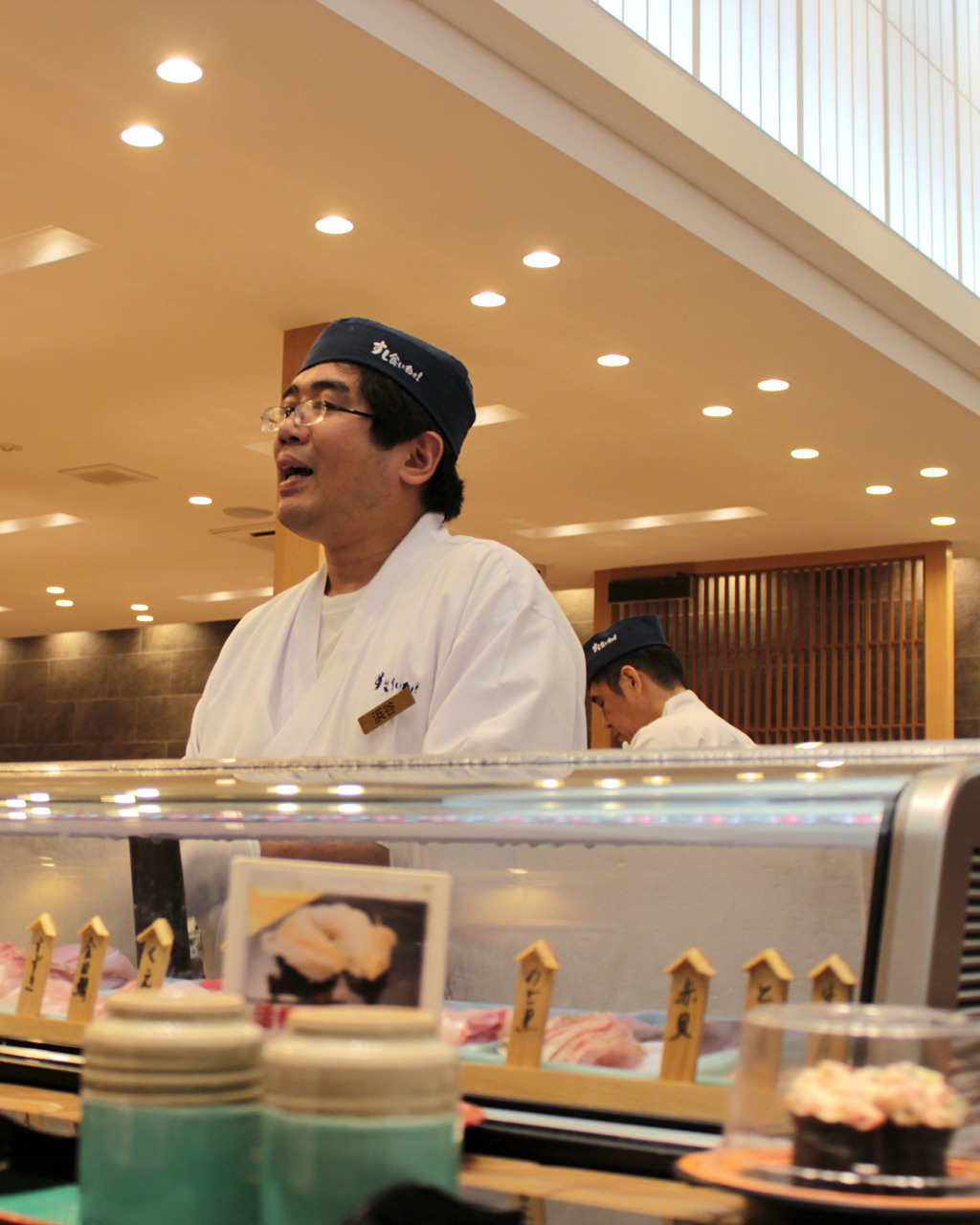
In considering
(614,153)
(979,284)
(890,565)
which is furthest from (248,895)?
(890,565)

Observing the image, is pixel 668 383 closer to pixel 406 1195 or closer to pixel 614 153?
pixel 614 153

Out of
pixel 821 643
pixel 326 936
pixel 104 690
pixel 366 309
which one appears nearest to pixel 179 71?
pixel 366 309

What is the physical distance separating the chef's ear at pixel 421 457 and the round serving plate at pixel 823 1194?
4.46 feet

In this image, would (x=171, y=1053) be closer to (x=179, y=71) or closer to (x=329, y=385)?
(x=329, y=385)

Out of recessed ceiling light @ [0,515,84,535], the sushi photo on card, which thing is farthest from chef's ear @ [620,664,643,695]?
recessed ceiling light @ [0,515,84,535]

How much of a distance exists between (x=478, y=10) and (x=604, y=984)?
305cm

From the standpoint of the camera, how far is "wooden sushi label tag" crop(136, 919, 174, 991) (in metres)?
1.10

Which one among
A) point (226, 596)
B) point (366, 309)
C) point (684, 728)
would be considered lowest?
point (684, 728)

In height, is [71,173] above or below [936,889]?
above

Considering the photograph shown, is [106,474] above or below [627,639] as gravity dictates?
above

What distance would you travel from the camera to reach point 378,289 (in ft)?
16.1

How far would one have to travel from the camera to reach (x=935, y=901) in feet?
2.64

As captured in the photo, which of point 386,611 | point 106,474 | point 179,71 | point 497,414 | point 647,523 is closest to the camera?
point 386,611

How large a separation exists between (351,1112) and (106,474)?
23.4ft
